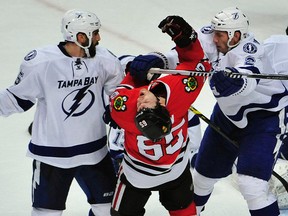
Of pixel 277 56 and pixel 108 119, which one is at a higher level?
pixel 277 56

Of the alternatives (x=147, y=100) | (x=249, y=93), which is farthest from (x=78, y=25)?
(x=249, y=93)

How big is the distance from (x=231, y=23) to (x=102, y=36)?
7.93 ft

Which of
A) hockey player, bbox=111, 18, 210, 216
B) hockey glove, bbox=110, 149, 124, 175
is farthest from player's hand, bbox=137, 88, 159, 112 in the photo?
hockey glove, bbox=110, 149, 124, 175

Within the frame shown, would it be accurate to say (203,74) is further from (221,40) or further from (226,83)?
(221,40)

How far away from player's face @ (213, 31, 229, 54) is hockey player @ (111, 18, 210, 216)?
26 cm

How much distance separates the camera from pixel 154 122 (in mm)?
2613

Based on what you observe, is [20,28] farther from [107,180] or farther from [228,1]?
[107,180]

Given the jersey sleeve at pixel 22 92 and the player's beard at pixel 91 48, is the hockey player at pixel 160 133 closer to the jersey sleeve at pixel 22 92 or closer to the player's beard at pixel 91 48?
the player's beard at pixel 91 48

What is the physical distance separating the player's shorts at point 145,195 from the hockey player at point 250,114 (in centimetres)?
29

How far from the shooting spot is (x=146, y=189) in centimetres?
298

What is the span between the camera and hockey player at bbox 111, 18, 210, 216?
2.78 metres

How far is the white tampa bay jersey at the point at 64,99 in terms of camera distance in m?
2.95

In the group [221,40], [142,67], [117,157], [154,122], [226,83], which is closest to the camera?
[154,122]

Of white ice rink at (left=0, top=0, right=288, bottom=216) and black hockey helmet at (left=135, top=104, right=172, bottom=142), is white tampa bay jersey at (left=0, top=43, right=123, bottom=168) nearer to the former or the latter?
black hockey helmet at (left=135, top=104, right=172, bottom=142)
